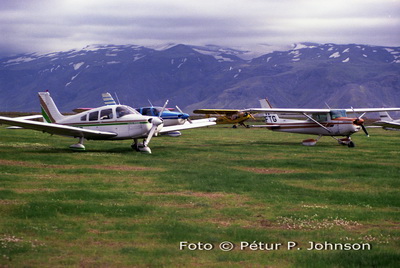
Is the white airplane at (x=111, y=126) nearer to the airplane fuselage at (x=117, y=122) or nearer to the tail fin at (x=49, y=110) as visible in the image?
the airplane fuselage at (x=117, y=122)

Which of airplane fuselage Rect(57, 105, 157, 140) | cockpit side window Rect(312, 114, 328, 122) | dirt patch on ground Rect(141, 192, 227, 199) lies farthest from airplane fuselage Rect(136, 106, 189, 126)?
dirt patch on ground Rect(141, 192, 227, 199)

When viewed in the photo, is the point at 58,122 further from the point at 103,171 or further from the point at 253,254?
the point at 253,254

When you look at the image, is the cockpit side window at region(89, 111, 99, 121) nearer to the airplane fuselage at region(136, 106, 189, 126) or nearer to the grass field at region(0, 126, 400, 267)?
the grass field at region(0, 126, 400, 267)

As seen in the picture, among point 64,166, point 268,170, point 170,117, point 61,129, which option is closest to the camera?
point 64,166

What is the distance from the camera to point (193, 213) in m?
13.6

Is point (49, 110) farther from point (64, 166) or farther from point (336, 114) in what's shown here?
point (336, 114)

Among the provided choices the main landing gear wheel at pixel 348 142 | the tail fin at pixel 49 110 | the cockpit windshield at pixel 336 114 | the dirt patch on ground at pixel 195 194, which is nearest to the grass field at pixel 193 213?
the dirt patch on ground at pixel 195 194

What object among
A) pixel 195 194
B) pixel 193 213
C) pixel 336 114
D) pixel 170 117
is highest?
pixel 193 213

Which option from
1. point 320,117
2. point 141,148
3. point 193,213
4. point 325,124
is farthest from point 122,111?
point 193,213

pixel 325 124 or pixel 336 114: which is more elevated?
pixel 336 114

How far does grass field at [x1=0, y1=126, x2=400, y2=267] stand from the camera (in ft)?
32.9

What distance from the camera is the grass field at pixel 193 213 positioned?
10.0 meters

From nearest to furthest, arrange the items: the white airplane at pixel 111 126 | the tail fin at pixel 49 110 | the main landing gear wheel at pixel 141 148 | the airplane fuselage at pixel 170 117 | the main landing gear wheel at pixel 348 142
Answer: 1. the white airplane at pixel 111 126
2. the main landing gear wheel at pixel 141 148
3. the tail fin at pixel 49 110
4. the main landing gear wheel at pixel 348 142
5. the airplane fuselage at pixel 170 117

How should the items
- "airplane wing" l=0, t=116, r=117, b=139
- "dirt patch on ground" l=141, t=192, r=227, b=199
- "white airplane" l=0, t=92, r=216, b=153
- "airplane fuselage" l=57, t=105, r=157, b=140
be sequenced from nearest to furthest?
"dirt patch on ground" l=141, t=192, r=227, b=199, "airplane wing" l=0, t=116, r=117, b=139, "white airplane" l=0, t=92, r=216, b=153, "airplane fuselage" l=57, t=105, r=157, b=140
